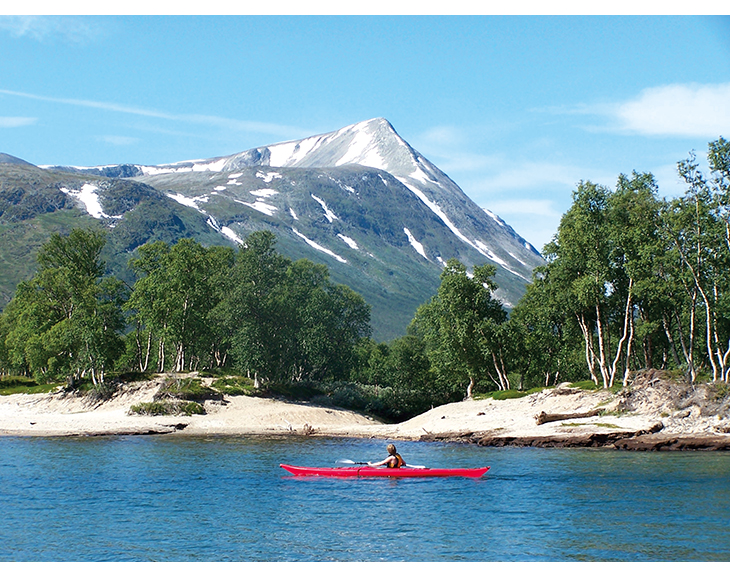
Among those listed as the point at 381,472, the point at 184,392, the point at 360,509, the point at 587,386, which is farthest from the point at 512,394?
the point at 360,509

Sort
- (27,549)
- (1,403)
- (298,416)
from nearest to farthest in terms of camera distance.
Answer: (27,549) → (298,416) → (1,403)

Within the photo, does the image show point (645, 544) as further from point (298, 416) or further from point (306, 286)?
point (306, 286)

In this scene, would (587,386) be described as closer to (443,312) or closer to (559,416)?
(559,416)

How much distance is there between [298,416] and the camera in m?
68.2

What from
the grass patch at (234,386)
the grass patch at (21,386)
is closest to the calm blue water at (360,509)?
the grass patch at (234,386)

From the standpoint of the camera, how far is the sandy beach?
154ft

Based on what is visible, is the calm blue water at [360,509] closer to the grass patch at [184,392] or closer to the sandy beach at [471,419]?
the sandy beach at [471,419]

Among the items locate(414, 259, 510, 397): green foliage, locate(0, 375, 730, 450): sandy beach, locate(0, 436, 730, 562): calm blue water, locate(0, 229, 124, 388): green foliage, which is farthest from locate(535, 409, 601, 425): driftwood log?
locate(0, 229, 124, 388): green foliage

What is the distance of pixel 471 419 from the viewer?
6175cm

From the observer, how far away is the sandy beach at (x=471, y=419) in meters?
46.9

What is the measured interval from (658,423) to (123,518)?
35419 millimetres
